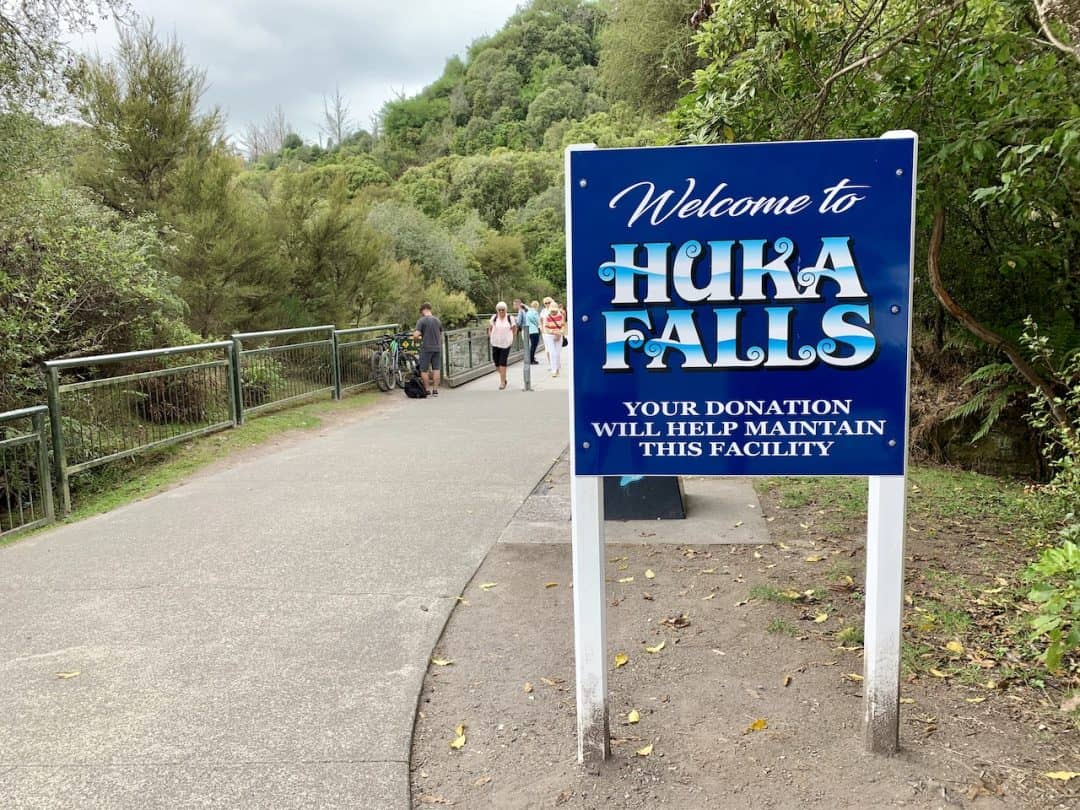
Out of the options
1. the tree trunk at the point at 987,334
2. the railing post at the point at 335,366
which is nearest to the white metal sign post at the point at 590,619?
the tree trunk at the point at 987,334

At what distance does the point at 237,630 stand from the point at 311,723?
43.6 inches

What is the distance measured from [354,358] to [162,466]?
5.90 metres

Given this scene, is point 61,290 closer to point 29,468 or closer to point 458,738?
point 29,468

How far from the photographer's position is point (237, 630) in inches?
170

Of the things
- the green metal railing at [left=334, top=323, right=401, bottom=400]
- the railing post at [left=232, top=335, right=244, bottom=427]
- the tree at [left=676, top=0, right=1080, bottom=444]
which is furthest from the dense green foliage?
the green metal railing at [left=334, top=323, right=401, bottom=400]

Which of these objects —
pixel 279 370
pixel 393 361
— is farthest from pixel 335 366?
pixel 393 361

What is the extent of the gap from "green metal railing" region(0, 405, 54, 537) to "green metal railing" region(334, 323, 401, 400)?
22.3 feet

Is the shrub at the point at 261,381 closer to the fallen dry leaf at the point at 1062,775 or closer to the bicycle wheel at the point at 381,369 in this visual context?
the bicycle wheel at the point at 381,369

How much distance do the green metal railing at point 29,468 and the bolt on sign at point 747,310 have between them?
529 cm

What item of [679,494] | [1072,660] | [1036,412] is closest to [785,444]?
[1072,660]

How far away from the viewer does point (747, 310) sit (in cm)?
294

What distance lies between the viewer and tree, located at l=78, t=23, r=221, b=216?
13789mm

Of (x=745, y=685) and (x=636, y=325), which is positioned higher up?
(x=636, y=325)

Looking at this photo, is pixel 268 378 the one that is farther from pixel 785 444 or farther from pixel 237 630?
pixel 785 444
